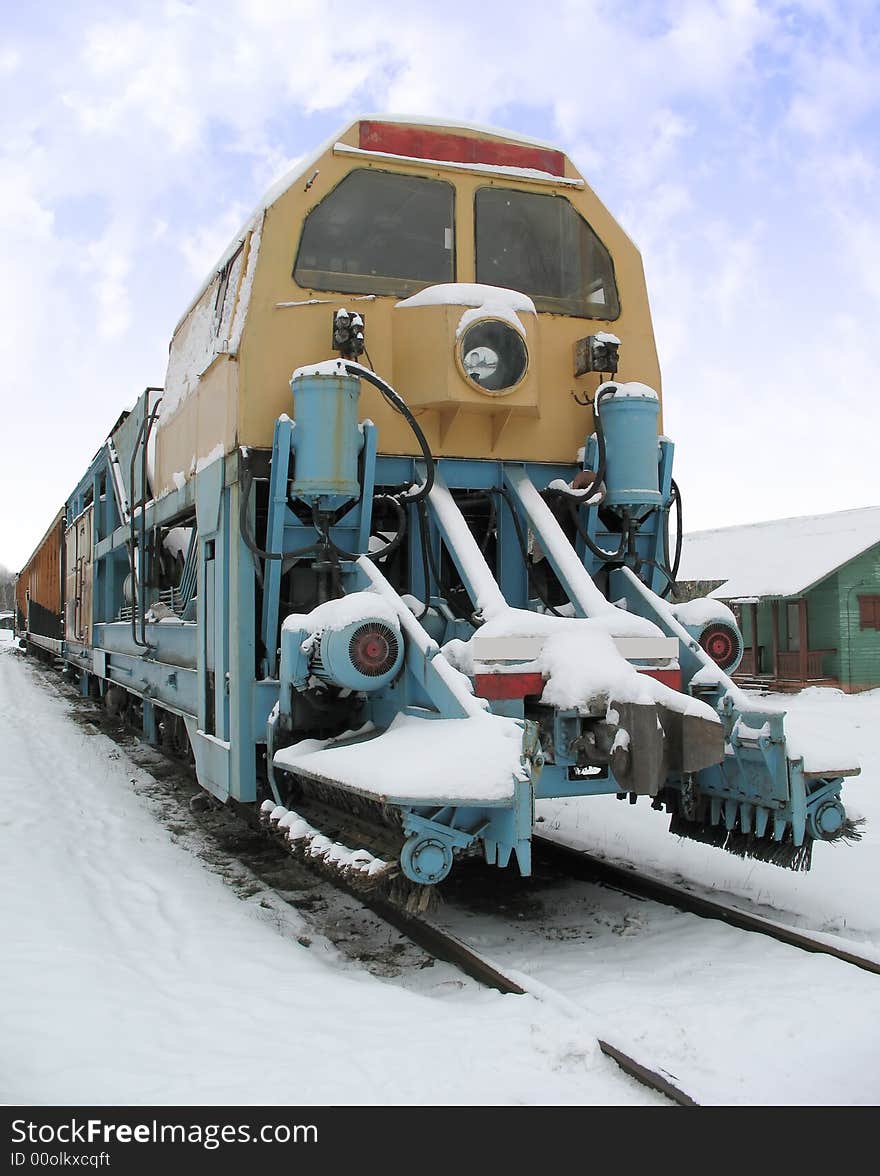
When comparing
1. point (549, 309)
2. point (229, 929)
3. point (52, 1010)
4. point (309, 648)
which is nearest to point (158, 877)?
point (229, 929)

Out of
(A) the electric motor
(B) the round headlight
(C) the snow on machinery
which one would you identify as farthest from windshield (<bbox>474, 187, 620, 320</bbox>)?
(A) the electric motor

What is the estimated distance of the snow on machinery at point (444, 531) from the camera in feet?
15.4

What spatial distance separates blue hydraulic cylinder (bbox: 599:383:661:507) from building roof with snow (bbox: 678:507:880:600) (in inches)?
629

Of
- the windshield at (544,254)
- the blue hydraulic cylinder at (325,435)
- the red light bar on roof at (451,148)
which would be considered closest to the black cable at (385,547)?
the blue hydraulic cylinder at (325,435)

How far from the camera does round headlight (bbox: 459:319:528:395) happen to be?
5949 millimetres

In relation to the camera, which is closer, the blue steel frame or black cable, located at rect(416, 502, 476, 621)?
the blue steel frame

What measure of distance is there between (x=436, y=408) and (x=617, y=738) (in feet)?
8.10

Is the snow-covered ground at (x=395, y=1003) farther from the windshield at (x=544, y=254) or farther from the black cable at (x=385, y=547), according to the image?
the windshield at (x=544, y=254)

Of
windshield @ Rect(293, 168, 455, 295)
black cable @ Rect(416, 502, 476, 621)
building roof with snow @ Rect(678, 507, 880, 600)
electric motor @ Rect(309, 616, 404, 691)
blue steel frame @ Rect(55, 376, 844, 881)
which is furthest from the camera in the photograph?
building roof with snow @ Rect(678, 507, 880, 600)

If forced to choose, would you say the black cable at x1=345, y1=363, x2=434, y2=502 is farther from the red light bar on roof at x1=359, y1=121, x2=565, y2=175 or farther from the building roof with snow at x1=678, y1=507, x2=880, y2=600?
the building roof with snow at x1=678, y1=507, x2=880, y2=600

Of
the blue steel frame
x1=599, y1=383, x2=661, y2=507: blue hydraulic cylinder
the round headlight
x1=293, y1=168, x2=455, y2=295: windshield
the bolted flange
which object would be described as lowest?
the bolted flange

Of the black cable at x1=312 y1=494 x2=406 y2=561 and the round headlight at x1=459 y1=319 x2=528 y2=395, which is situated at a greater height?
the round headlight at x1=459 y1=319 x2=528 y2=395

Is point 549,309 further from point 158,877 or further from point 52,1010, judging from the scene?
point 52,1010

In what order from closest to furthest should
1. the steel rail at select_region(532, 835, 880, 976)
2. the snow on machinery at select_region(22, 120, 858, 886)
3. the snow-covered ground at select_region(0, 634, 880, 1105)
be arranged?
1. the snow-covered ground at select_region(0, 634, 880, 1105)
2. the steel rail at select_region(532, 835, 880, 976)
3. the snow on machinery at select_region(22, 120, 858, 886)
